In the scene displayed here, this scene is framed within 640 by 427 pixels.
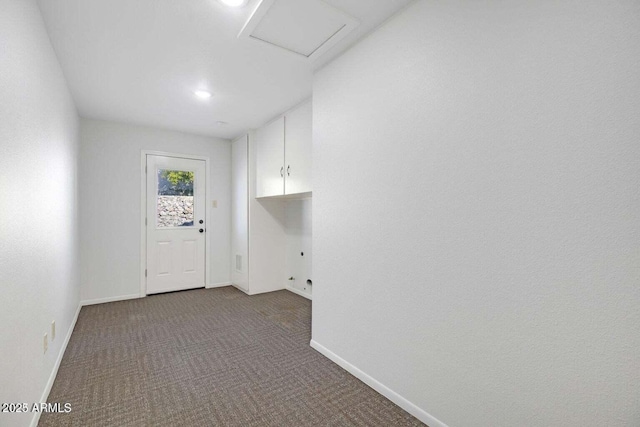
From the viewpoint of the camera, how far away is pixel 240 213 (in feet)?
15.1

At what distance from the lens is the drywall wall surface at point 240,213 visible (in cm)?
443

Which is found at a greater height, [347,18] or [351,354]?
[347,18]

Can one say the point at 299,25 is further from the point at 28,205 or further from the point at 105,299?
the point at 105,299

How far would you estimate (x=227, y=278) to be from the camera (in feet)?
16.3

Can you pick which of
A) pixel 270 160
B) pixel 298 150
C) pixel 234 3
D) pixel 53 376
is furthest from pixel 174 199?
pixel 234 3

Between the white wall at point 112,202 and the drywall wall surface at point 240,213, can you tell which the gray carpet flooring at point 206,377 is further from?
the drywall wall surface at point 240,213

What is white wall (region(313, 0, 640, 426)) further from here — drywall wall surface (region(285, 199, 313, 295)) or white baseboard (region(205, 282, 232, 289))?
white baseboard (region(205, 282, 232, 289))

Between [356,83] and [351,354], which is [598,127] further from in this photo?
[351,354]

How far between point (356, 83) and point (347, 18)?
40 centimetres

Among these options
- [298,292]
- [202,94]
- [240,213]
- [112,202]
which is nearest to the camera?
[202,94]

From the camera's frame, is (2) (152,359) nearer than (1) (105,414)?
No

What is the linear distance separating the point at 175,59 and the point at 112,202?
255cm

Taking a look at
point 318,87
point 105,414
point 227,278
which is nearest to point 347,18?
point 318,87

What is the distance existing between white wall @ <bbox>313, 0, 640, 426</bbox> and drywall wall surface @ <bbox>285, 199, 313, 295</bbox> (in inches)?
78.8
